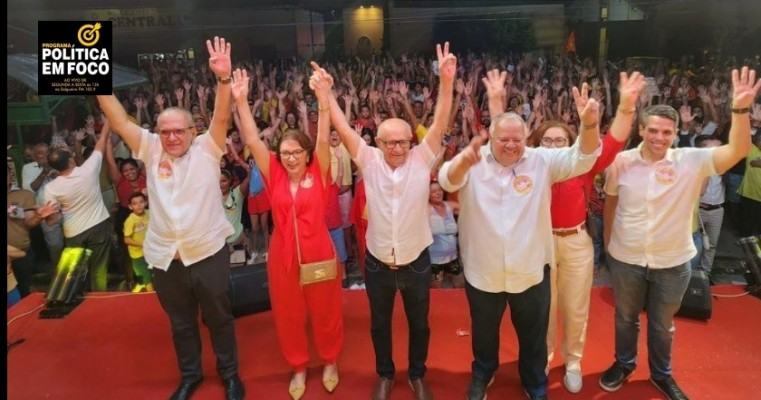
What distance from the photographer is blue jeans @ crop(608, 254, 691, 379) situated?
2352 millimetres

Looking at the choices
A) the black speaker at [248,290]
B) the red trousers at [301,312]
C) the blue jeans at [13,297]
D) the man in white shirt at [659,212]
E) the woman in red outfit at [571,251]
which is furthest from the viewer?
A: the blue jeans at [13,297]

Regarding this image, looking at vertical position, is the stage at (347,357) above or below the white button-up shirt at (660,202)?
below

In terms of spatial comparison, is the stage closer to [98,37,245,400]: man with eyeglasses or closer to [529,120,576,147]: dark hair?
[98,37,245,400]: man with eyeglasses

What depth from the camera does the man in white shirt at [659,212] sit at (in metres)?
2.23

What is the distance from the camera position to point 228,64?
7.92 ft

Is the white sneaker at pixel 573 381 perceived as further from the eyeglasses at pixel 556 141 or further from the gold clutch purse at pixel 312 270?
the gold clutch purse at pixel 312 270

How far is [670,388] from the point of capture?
252 cm

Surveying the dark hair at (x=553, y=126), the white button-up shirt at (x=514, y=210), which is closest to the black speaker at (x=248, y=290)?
the white button-up shirt at (x=514, y=210)

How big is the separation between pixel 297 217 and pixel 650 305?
5.81 ft

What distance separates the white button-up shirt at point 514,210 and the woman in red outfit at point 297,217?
66 cm

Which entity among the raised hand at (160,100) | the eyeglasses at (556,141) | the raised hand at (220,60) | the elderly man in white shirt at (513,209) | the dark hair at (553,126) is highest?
the raised hand at (160,100)

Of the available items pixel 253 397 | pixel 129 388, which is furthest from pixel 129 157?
pixel 253 397

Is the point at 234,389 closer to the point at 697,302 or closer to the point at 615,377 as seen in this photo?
the point at 615,377

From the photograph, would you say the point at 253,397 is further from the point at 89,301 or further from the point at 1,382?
the point at 89,301
